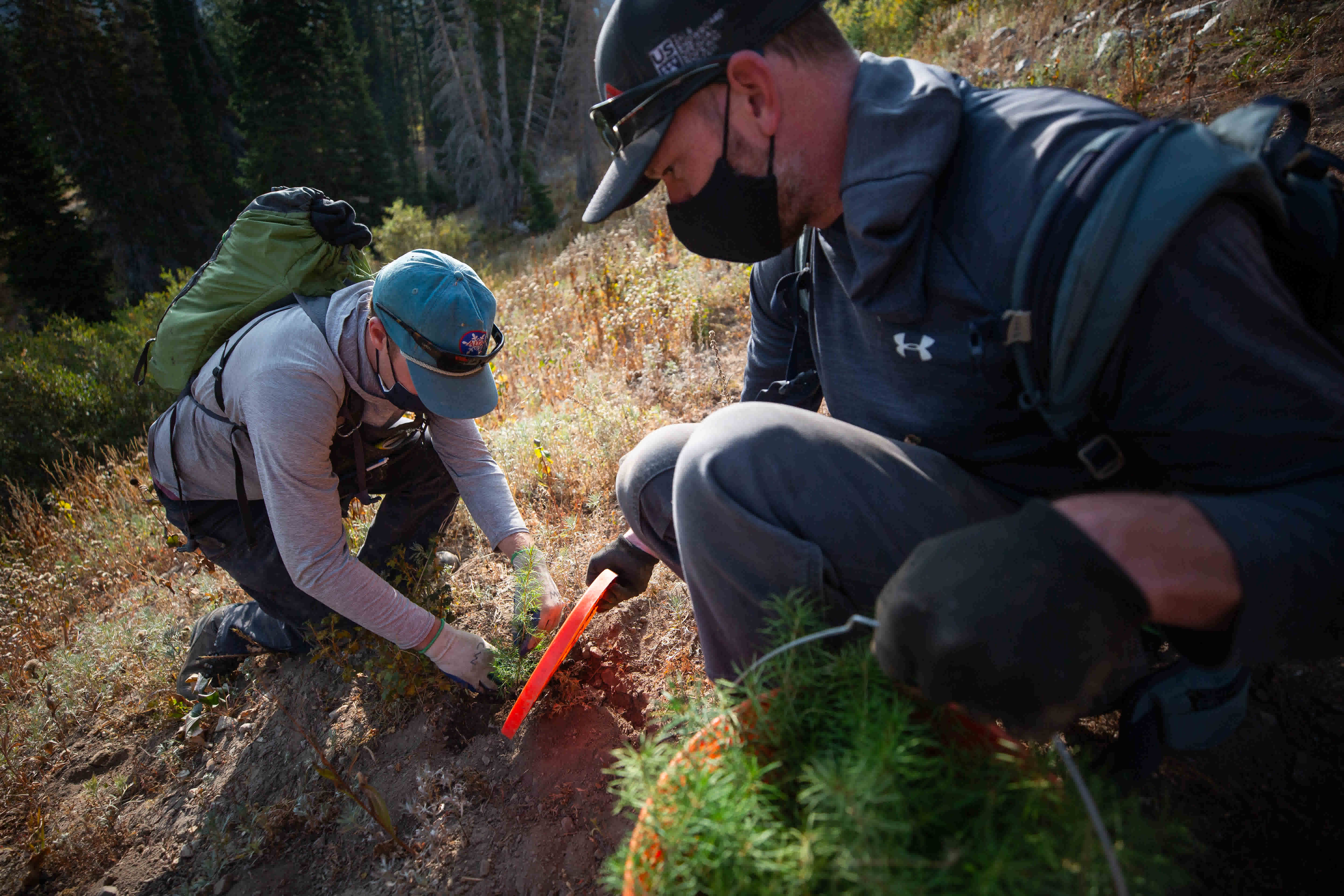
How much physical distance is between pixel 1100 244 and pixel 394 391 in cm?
218

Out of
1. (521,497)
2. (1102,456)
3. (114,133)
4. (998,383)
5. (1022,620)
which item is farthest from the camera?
(114,133)

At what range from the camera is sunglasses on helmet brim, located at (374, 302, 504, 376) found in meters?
2.14

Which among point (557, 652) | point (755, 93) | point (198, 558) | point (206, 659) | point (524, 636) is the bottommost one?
point (198, 558)

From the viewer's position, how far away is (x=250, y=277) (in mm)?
2527

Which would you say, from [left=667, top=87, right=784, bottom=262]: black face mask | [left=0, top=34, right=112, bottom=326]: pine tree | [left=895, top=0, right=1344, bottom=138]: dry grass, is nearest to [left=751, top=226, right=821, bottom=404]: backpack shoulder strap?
[left=667, top=87, right=784, bottom=262]: black face mask

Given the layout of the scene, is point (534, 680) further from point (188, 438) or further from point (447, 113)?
point (447, 113)

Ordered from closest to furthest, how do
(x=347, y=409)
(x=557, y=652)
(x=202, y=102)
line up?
(x=557, y=652), (x=347, y=409), (x=202, y=102)

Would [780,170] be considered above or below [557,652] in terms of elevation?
above

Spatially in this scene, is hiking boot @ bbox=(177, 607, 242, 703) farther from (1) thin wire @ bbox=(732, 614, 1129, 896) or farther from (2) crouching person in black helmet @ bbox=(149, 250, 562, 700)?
(1) thin wire @ bbox=(732, 614, 1129, 896)

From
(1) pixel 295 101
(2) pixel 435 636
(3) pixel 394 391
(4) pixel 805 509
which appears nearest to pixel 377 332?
(3) pixel 394 391

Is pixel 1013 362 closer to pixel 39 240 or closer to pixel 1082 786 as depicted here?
pixel 1082 786

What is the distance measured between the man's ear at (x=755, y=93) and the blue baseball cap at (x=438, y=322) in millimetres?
1033

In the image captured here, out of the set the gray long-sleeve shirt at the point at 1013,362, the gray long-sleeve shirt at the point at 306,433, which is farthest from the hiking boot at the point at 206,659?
the gray long-sleeve shirt at the point at 1013,362

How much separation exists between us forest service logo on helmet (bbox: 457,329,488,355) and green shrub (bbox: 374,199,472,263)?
630 inches
